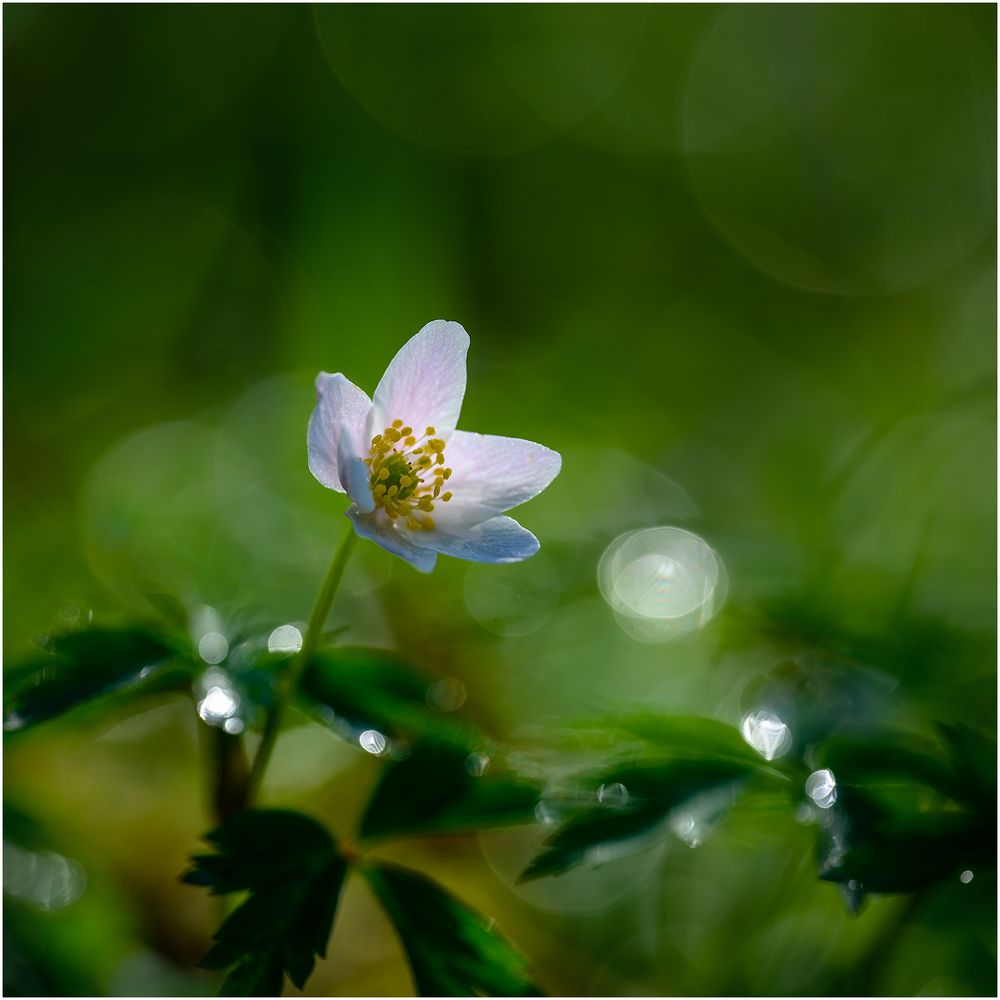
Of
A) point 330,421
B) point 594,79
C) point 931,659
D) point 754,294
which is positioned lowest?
point 931,659

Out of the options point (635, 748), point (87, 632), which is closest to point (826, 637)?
point (635, 748)

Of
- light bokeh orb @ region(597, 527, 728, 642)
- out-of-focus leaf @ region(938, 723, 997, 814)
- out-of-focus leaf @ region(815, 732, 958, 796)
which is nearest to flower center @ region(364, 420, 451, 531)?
out-of-focus leaf @ region(815, 732, 958, 796)

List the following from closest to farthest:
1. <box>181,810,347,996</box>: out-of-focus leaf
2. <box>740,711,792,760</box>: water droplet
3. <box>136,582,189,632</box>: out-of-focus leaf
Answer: <box>181,810,347,996</box>: out-of-focus leaf, <box>740,711,792,760</box>: water droplet, <box>136,582,189,632</box>: out-of-focus leaf

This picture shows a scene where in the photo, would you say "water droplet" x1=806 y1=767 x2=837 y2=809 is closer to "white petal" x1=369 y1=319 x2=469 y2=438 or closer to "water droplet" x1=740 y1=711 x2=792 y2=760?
"water droplet" x1=740 y1=711 x2=792 y2=760

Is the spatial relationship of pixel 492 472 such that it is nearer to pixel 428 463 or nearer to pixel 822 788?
pixel 428 463

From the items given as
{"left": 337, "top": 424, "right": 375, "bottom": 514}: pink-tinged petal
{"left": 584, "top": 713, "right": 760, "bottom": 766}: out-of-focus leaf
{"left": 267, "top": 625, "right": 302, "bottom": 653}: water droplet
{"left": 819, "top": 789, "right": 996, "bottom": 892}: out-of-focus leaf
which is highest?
{"left": 337, "top": 424, "right": 375, "bottom": 514}: pink-tinged petal

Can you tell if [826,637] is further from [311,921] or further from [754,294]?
[754,294]
